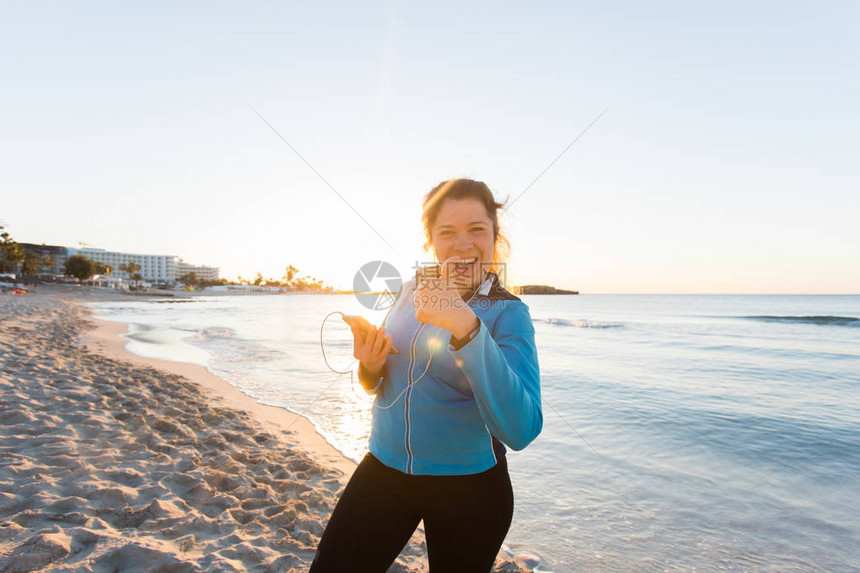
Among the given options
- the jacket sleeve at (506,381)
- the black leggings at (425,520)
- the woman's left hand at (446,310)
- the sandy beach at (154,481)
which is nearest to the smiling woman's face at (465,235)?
the jacket sleeve at (506,381)

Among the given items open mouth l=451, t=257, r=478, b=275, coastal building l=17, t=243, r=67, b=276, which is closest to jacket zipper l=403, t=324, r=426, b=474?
open mouth l=451, t=257, r=478, b=275

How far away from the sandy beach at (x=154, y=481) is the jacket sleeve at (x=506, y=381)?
8.51 feet

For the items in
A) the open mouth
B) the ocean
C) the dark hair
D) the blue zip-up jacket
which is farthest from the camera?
the ocean

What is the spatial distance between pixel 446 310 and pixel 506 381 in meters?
0.30

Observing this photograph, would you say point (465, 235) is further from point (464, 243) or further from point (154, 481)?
point (154, 481)

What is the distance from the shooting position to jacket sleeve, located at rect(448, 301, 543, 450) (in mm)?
1314

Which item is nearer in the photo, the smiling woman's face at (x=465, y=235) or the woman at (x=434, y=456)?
the woman at (x=434, y=456)

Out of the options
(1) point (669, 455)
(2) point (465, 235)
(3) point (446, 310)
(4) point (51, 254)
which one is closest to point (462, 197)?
(2) point (465, 235)

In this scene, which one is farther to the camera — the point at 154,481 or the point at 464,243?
the point at 154,481

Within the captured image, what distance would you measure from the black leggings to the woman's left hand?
2.53 ft

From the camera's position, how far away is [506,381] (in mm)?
1342

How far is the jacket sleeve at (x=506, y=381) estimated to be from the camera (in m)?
1.31

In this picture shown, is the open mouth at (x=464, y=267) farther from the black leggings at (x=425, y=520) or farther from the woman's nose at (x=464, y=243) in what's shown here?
the black leggings at (x=425, y=520)

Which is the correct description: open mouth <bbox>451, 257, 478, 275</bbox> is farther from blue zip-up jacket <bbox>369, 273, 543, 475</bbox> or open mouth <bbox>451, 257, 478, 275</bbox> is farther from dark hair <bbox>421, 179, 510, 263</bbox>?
dark hair <bbox>421, 179, 510, 263</bbox>
